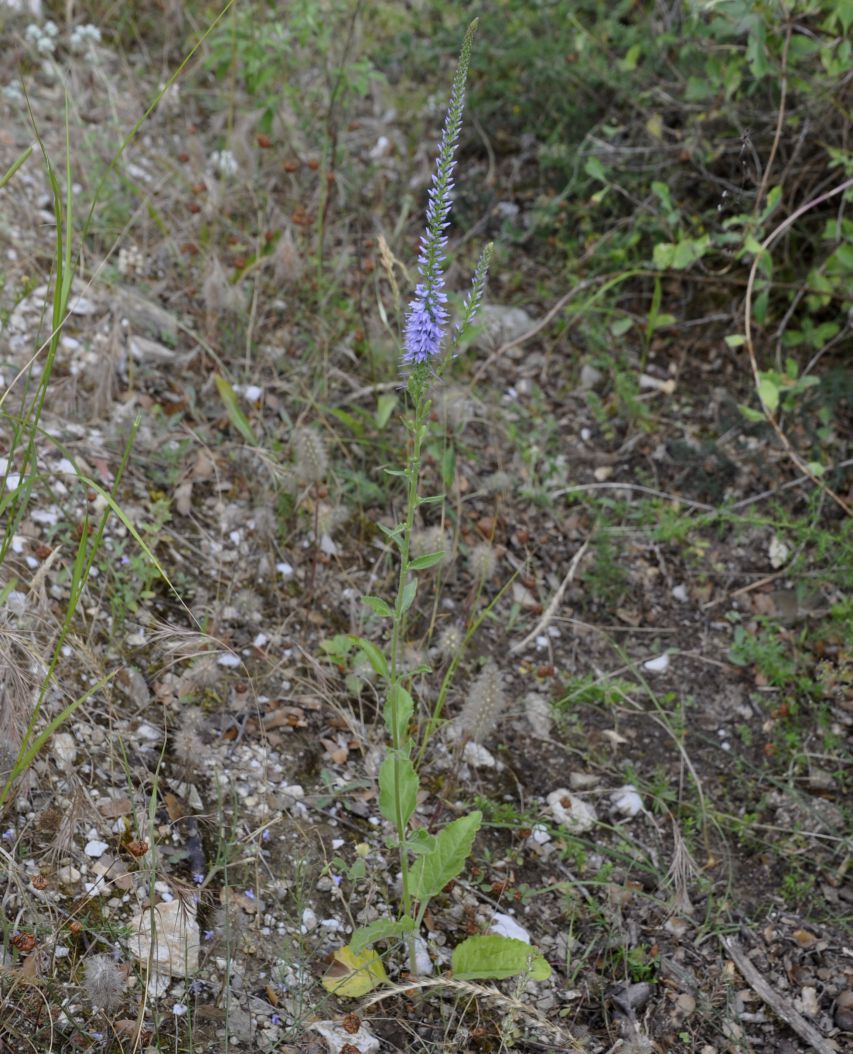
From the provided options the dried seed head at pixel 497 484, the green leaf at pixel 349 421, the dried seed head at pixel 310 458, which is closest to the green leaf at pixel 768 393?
the dried seed head at pixel 497 484

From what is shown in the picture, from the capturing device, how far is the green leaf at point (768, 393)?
3674 millimetres

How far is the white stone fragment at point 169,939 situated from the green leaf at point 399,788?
492 mm

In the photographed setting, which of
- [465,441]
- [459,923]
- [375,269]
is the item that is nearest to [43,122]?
[375,269]

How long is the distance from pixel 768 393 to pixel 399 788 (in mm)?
2261

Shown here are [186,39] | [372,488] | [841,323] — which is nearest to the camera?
[372,488]

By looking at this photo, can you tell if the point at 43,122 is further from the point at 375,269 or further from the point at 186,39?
the point at 375,269

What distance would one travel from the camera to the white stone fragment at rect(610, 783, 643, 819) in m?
2.95

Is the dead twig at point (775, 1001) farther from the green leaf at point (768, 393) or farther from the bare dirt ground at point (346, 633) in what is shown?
the green leaf at point (768, 393)

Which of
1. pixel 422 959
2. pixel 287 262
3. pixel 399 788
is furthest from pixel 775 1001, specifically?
pixel 287 262

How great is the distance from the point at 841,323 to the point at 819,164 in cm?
67

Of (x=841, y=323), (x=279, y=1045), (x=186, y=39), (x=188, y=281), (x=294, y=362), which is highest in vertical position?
(x=186, y=39)

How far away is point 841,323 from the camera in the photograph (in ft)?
13.3

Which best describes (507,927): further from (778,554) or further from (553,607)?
(778,554)

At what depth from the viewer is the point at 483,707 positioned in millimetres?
2732
